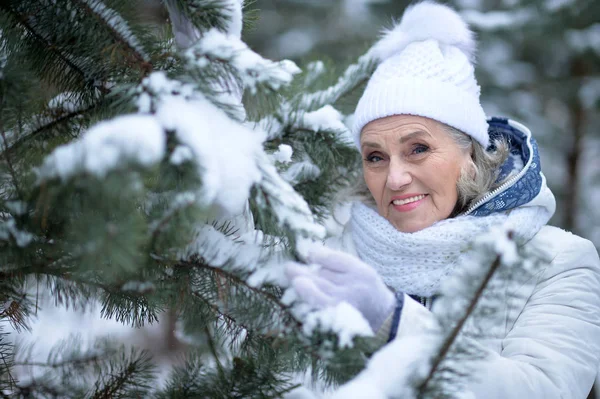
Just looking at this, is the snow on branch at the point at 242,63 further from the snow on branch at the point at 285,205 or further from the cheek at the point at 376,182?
the cheek at the point at 376,182

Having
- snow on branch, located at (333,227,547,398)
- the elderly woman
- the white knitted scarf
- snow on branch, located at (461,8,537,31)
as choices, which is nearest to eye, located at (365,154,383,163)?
the elderly woman

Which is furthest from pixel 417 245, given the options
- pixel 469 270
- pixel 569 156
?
pixel 569 156

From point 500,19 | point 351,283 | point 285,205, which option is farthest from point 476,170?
point 500,19

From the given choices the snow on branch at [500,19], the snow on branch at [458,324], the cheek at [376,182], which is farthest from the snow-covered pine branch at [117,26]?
the snow on branch at [500,19]

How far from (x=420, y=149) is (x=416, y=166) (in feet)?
0.22

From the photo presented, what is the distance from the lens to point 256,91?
3.53 feet

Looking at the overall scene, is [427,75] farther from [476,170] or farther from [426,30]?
[476,170]

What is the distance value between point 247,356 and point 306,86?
3.66ft

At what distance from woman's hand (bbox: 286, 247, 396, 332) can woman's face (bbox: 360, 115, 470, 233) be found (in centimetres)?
79

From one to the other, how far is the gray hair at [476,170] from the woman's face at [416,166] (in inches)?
1.0

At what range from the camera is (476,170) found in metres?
2.00

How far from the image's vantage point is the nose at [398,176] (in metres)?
1.93

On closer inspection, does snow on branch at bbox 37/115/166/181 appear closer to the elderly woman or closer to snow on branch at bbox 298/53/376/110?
the elderly woman

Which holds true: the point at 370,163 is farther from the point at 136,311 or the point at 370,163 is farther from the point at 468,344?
the point at 468,344
